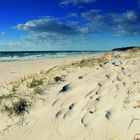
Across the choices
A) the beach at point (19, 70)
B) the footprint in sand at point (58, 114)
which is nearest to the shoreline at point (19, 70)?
the beach at point (19, 70)

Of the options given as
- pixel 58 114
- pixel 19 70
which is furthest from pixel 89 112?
pixel 19 70

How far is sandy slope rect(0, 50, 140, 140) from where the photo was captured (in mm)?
3901

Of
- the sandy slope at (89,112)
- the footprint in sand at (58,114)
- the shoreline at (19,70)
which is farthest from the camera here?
the shoreline at (19,70)

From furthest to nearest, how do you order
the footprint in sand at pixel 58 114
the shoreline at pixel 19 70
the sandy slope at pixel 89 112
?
the shoreline at pixel 19 70 → the footprint in sand at pixel 58 114 → the sandy slope at pixel 89 112

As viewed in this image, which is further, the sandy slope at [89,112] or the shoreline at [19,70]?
the shoreline at [19,70]

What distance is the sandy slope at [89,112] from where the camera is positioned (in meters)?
3.90

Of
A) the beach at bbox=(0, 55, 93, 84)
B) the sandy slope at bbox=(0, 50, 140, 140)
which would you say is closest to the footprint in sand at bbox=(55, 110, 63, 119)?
the sandy slope at bbox=(0, 50, 140, 140)

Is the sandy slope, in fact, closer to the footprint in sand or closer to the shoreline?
the footprint in sand

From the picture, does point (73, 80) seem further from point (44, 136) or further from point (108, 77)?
point (44, 136)

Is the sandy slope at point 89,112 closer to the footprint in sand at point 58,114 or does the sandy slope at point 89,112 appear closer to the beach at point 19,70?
the footprint in sand at point 58,114

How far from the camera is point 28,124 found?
4.51m

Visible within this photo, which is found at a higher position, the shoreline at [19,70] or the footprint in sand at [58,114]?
the footprint in sand at [58,114]

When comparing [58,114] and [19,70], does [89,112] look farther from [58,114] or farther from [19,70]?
[19,70]

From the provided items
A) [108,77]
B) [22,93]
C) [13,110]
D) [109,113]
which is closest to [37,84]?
[22,93]
